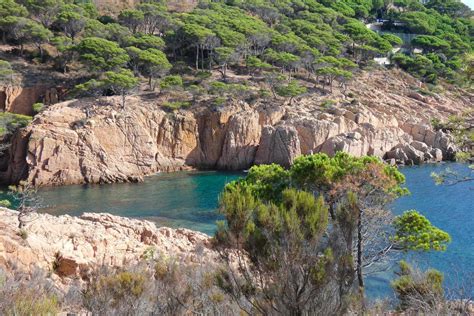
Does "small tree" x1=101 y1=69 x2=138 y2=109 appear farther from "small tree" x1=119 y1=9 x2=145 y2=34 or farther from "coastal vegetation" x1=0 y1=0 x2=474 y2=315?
"small tree" x1=119 y1=9 x2=145 y2=34

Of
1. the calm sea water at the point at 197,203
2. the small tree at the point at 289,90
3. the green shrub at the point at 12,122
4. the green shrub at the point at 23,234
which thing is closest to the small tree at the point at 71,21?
the green shrub at the point at 12,122

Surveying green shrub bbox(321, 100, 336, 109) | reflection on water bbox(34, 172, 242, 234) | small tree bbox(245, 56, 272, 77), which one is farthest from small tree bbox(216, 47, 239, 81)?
reflection on water bbox(34, 172, 242, 234)

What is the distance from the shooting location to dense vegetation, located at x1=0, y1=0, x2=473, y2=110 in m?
53.6

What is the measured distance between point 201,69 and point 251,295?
54.5 metres

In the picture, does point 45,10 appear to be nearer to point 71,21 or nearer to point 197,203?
point 71,21

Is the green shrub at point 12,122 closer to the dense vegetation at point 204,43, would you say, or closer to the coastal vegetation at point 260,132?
the coastal vegetation at point 260,132

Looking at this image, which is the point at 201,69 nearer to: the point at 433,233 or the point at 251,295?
the point at 433,233

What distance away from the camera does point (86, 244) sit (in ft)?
60.8

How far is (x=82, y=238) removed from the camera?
18.9 metres

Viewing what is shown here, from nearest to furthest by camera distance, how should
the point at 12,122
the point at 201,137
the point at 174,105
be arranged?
the point at 12,122 < the point at 174,105 < the point at 201,137

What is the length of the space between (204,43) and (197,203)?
31.0m

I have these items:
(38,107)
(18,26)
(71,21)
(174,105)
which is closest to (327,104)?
(174,105)

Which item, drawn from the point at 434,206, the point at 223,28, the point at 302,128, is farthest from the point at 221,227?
the point at 223,28

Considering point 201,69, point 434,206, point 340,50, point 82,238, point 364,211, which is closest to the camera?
point 364,211
